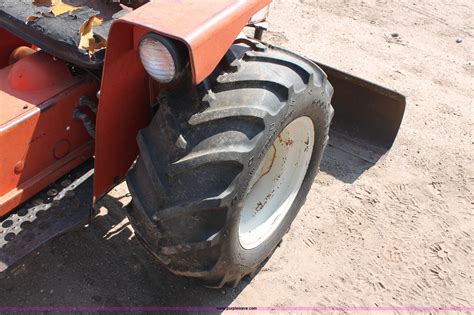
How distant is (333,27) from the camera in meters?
5.06

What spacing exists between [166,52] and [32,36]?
728 millimetres

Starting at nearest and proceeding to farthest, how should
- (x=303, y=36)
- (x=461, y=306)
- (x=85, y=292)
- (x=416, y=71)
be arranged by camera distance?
(x=85, y=292)
(x=461, y=306)
(x=416, y=71)
(x=303, y=36)

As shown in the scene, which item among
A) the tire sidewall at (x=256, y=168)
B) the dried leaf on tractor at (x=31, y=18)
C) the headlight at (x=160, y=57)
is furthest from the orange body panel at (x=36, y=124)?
the tire sidewall at (x=256, y=168)

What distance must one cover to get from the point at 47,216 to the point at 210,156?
75 centimetres

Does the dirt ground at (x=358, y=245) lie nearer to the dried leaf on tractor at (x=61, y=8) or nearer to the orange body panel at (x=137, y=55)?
the orange body panel at (x=137, y=55)

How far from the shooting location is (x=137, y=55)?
6.51 feet

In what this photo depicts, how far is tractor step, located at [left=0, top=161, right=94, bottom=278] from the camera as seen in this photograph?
2.03 metres

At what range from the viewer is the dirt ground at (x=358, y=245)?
254cm

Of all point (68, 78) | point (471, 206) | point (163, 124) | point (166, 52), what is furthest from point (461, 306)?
point (68, 78)

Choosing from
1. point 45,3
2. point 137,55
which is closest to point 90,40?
point 137,55

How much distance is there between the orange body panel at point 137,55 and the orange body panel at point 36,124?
192 millimetres

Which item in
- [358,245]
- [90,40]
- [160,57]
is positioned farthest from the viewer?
[358,245]

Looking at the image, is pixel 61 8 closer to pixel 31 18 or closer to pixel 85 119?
pixel 31 18

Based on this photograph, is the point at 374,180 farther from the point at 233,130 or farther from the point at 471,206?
the point at 233,130
